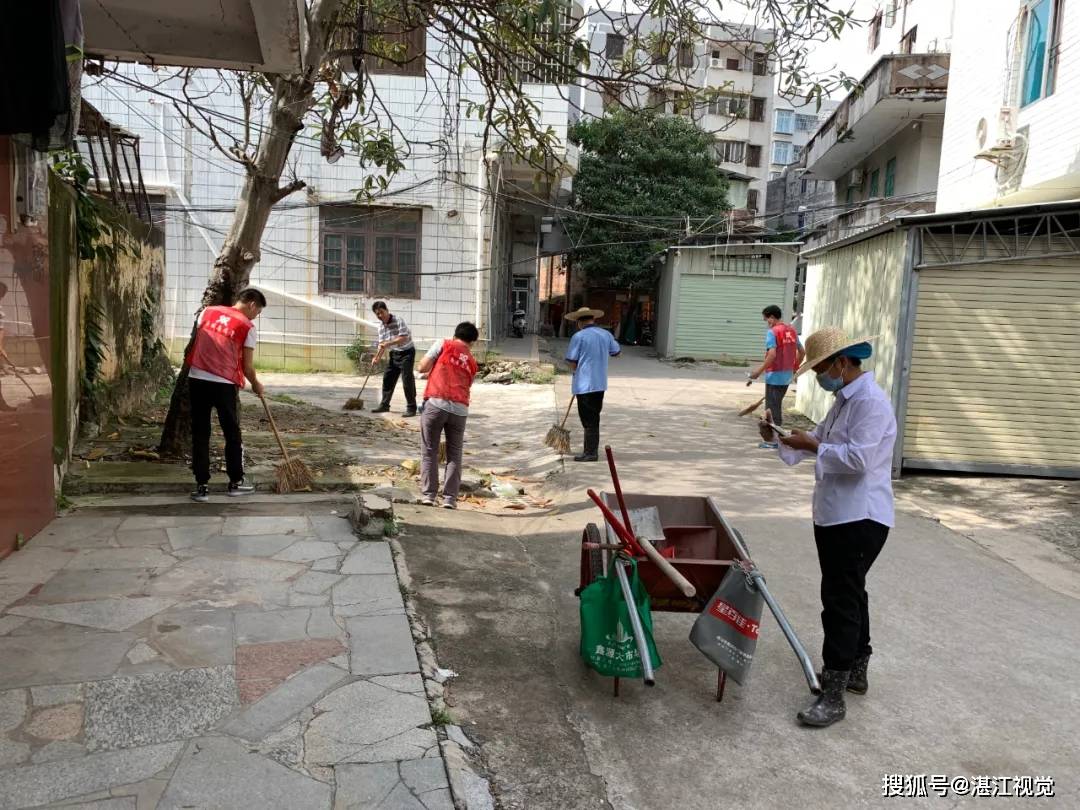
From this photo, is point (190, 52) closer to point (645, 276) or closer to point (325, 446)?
point (325, 446)

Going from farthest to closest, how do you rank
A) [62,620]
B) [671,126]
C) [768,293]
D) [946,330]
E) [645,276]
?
1. [645,276]
2. [671,126]
3. [768,293]
4. [946,330]
5. [62,620]

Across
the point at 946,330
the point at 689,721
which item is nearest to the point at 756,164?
the point at 946,330

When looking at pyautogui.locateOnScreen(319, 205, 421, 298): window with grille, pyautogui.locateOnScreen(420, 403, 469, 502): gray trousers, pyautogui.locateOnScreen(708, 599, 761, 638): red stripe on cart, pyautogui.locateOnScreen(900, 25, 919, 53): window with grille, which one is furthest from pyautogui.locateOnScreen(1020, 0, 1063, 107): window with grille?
pyautogui.locateOnScreen(319, 205, 421, 298): window with grille

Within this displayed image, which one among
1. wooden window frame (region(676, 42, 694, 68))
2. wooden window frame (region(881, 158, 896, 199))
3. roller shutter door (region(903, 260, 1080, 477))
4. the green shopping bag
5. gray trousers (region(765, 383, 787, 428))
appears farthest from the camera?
wooden window frame (region(881, 158, 896, 199))

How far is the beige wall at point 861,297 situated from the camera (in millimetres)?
9062

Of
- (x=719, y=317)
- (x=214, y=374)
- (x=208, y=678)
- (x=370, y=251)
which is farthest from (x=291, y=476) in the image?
(x=719, y=317)

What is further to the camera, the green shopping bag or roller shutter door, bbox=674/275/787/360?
roller shutter door, bbox=674/275/787/360

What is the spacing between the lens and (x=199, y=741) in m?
3.04

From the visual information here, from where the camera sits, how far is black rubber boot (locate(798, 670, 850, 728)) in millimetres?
3553

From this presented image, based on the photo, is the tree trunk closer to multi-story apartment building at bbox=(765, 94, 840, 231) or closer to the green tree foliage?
the green tree foliage

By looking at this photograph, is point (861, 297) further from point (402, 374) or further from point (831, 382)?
point (831, 382)

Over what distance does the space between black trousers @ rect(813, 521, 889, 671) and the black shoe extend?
469 centimetres

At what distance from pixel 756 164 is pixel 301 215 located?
31.3 metres

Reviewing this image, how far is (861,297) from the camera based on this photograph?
10.4 meters
